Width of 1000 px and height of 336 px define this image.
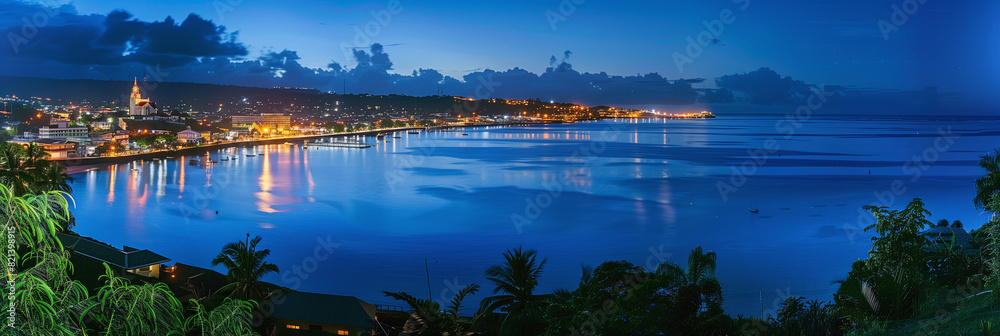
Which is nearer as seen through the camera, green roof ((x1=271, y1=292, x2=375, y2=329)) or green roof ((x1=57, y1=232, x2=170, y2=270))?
green roof ((x1=271, y1=292, x2=375, y2=329))

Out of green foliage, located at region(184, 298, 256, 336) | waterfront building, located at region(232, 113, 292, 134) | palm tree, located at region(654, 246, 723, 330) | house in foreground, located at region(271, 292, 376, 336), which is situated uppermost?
waterfront building, located at region(232, 113, 292, 134)

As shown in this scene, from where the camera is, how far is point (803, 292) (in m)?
15.4

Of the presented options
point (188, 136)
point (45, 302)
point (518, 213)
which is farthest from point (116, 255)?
point (188, 136)

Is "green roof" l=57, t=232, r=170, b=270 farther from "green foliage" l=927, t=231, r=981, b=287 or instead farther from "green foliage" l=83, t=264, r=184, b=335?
"green foliage" l=927, t=231, r=981, b=287

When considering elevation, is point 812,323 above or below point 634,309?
below

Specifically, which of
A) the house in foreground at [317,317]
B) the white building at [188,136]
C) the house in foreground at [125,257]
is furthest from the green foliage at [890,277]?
the white building at [188,136]

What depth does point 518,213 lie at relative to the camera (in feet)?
88.8

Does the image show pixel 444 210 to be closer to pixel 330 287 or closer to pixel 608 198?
pixel 608 198

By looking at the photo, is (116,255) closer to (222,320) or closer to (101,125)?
(222,320)

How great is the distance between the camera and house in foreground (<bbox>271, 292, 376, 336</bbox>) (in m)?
10.1
